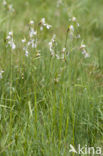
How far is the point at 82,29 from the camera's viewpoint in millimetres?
4910

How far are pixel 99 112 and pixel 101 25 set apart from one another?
2956 millimetres

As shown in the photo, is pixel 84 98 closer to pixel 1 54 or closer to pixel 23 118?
pixel 23 118

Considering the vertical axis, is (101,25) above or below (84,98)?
above

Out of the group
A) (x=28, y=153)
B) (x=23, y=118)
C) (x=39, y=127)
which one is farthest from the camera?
(x=23, y=118)

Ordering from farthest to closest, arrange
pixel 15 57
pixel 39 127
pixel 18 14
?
pixel 18 14 < pixel 15 57 < pixel 39 127

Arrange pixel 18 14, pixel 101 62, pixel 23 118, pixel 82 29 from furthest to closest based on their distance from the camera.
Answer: pixel 18 14 → pixel 82 29 → pixel 101 62 → pixel 23 118

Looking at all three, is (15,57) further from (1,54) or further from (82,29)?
(82,29)

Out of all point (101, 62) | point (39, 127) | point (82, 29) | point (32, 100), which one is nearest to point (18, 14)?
point (82, 29)

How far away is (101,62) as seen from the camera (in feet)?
11.8

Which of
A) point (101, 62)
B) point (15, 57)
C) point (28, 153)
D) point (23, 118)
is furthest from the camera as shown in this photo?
point (101, 62)

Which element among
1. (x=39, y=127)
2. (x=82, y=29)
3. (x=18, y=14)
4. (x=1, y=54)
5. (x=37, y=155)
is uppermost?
(x=18, y=14)

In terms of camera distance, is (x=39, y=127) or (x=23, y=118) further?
(x=23, y=118)

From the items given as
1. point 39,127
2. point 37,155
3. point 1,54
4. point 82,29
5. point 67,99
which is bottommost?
point 37,155

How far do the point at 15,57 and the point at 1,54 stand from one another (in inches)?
10.9
